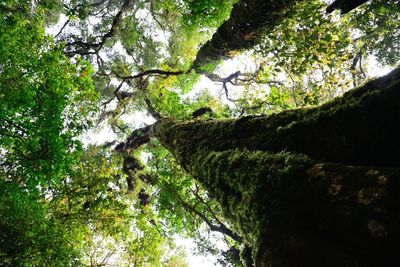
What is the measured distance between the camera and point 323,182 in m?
2.94

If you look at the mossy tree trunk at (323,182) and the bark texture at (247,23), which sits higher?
the bark texture at (247,23)

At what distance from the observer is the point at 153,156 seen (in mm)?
16594

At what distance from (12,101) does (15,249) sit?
352cm

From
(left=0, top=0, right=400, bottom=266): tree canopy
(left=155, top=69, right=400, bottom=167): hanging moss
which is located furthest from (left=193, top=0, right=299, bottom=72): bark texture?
(left=155, top=69, right=400, bottom=167): hanging moss

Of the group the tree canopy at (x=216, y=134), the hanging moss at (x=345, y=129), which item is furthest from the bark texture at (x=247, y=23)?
the hanging moss at (x=345, y=129)

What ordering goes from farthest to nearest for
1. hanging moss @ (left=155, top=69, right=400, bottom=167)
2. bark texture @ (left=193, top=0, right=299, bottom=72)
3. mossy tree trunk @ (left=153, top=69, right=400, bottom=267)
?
bark texture @ (left=193, top=0, right=299, bottom=72), hanging moss @ (left=155, top=69, right=400, bottom=167), mossy tree trunk @ (left=153, top=69, right=400, bottom=267)

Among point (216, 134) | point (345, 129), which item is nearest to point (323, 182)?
point (345, 129)

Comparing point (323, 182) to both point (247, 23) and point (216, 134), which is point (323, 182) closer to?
point (216, 134)

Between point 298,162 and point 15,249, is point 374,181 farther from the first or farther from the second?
point 15,249

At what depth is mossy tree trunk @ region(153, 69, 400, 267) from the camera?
2258mm

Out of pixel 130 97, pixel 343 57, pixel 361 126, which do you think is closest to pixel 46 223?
pixel 361 126

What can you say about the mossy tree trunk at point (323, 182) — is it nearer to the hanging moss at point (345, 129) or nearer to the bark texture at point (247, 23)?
the hanging moss at point (345, 129)

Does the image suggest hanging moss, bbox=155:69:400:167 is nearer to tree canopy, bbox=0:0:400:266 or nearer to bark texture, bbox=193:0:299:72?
tree canopy, bbox=0:0:400:266

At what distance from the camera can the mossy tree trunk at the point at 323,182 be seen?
7.41ft
